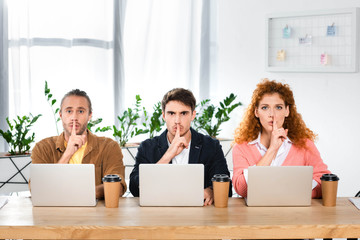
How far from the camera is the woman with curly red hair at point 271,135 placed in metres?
2.77

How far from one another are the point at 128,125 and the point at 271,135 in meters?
2.03

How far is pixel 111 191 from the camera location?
2275 millimetres

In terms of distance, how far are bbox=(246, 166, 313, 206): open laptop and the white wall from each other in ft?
6.94

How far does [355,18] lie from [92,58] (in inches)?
88.3

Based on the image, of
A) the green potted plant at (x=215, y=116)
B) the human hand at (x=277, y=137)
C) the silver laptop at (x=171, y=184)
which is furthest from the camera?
the green potted plant at (x=215, y=116)

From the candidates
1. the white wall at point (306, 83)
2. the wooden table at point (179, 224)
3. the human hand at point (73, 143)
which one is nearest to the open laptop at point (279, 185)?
the wooden table at point (179, 224)

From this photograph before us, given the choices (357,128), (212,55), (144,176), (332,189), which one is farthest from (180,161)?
(212,55)

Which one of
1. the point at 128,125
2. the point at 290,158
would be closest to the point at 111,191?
the point at 290,158

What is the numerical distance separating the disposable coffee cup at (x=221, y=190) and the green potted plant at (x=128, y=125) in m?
2.25

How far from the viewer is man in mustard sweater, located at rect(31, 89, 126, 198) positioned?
110 inches

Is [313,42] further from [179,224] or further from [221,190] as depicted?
[179,224]

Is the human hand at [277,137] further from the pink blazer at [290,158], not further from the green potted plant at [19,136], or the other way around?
the green potted plant at [19,136]

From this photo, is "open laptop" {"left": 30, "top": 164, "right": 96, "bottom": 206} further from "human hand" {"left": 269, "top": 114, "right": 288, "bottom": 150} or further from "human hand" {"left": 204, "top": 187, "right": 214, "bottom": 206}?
"human hand" {"left": 269, "top": 114, "right": 288, "bottom": 150}

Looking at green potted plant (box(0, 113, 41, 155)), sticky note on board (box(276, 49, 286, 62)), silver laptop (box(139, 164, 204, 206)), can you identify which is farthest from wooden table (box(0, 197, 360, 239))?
sticky note on board (box(276, 49, 286, 62))
